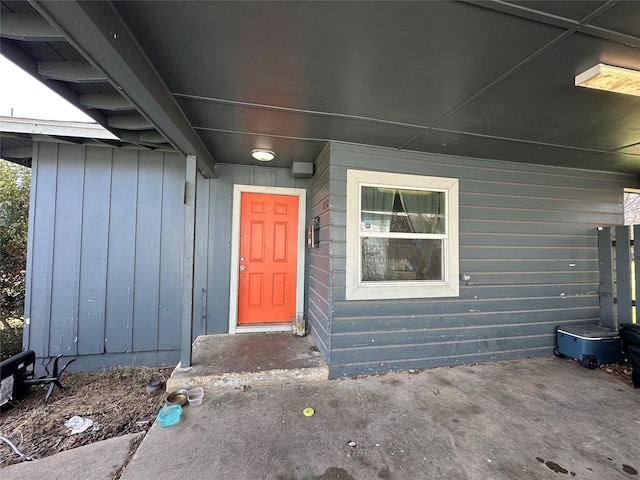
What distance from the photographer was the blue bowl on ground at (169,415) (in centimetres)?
198

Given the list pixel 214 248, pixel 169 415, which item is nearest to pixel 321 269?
pixel 214 248

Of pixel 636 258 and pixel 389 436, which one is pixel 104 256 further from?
pixel 636 258

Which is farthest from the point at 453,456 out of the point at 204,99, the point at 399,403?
the point at 204,99

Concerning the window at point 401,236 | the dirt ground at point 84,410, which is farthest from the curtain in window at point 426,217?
the dirt ground at point 84,410

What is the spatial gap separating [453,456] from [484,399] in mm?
875

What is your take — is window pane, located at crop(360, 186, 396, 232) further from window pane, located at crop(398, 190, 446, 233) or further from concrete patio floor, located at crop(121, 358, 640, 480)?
concrete patio floor, located at crop(121, 358, 640, 480)

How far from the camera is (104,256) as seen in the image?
3.18 m

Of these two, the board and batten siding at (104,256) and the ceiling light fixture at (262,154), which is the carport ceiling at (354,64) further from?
the board and batten siding at (104,256)

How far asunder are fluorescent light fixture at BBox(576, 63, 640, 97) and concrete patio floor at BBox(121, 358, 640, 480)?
2.38m

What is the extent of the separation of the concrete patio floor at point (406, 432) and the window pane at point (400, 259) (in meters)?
1.05

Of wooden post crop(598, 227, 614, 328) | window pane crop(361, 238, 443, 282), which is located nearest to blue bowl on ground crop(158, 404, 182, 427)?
window pane crop(361, 238, 443, 282)

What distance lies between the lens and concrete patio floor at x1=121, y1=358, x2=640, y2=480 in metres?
1.62

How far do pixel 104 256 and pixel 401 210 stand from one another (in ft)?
11.6

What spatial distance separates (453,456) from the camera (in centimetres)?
173
